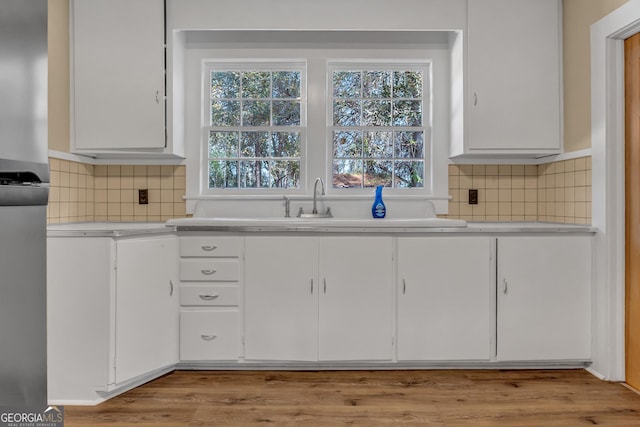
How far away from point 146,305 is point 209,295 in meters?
0.35

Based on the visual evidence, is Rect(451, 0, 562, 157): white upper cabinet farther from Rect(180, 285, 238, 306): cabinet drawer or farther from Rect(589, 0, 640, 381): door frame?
Rect(180, 285, 238, 306): cabinet drawer

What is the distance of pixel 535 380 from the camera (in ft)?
8.38

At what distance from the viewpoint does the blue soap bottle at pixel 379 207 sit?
3129 millimetres

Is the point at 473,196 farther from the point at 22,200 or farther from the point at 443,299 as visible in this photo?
the point at 22,200

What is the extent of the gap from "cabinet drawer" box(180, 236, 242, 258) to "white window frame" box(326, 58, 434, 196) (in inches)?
36.3

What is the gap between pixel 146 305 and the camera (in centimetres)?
246

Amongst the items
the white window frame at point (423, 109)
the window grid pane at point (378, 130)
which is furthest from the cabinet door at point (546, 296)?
the window grid pane at point (378, 130)

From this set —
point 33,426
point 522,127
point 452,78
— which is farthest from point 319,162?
point 33,426

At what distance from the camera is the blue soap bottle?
3129 mm

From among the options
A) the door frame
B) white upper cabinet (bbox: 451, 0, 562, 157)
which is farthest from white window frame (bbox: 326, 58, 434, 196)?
the door frame

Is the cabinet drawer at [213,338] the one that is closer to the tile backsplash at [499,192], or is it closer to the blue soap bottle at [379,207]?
the blue soap bottle at [379,207]

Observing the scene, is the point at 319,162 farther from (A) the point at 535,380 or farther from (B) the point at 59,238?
(A) the point at 535,380

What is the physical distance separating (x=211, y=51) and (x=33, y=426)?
2726 millimetres

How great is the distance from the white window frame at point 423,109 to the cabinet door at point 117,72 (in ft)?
3.78
